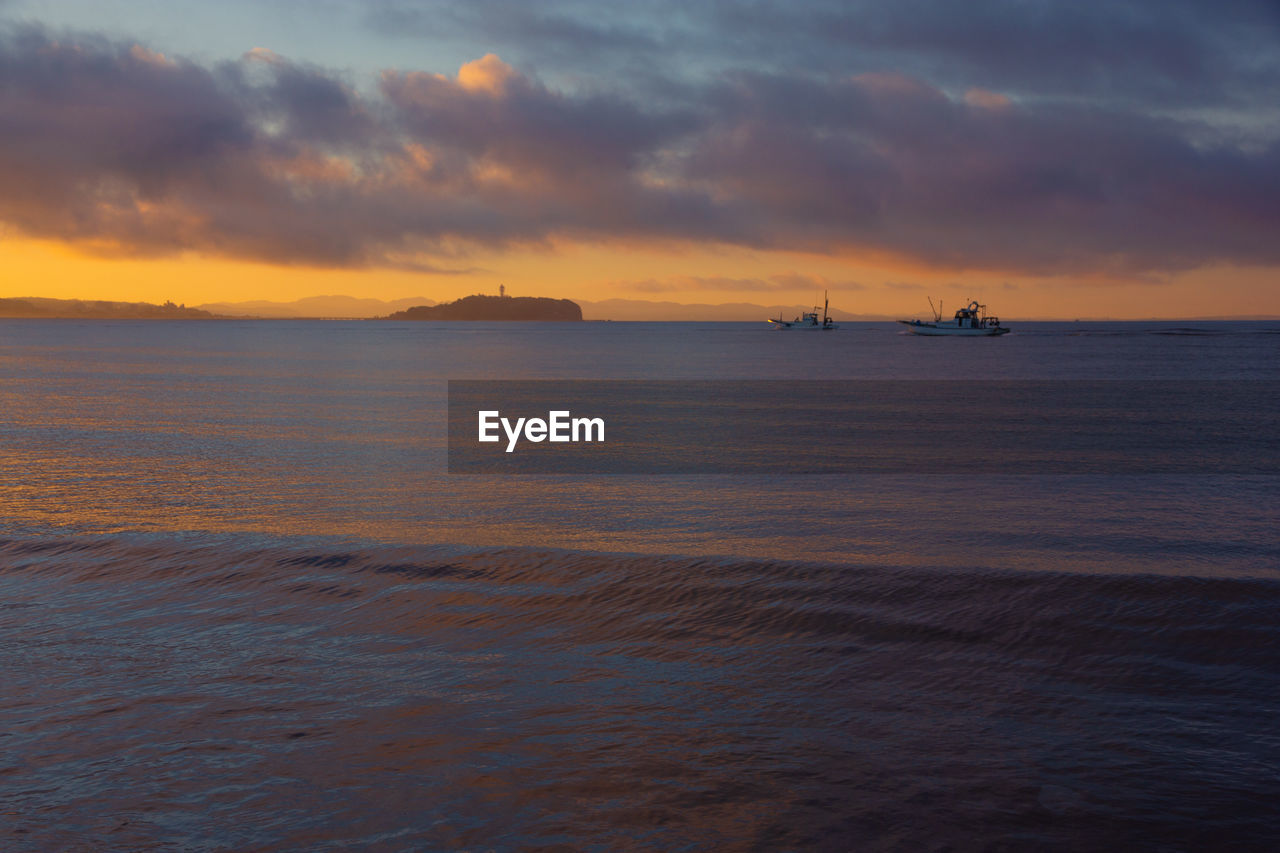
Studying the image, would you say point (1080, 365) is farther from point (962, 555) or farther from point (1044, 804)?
point (1044, 804)

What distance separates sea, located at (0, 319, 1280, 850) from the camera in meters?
6.40

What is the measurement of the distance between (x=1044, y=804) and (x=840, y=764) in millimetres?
1510

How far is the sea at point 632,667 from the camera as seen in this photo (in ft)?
21.0

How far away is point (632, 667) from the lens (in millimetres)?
9359

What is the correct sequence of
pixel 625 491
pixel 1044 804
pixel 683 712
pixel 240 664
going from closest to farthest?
1. pixel 1044 804
2. pixel 683 712
3. pixel 240 664
4. pixel 625 491

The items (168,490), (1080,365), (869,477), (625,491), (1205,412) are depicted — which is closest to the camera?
(168,490)

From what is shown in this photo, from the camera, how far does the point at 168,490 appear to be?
20.1m

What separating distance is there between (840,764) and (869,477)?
57.7 feet

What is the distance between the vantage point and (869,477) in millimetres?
23969

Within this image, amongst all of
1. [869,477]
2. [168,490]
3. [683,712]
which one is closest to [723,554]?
[683,712]

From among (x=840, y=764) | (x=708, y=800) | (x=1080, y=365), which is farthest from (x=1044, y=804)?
(x=1080, y=365)

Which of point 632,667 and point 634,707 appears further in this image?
point 632,667

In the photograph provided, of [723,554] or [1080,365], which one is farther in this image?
[1080,365]

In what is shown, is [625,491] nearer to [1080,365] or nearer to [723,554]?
[723,554]
